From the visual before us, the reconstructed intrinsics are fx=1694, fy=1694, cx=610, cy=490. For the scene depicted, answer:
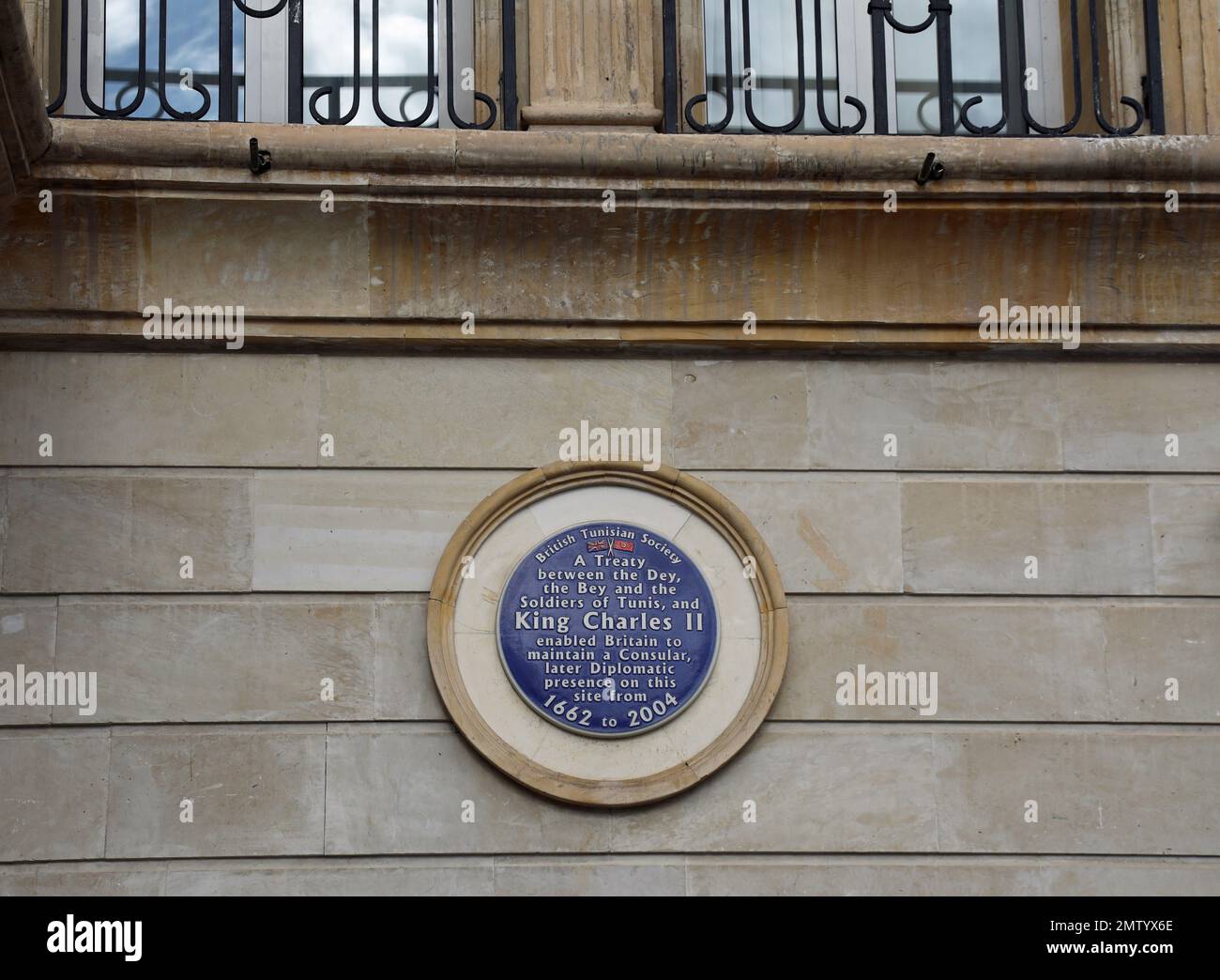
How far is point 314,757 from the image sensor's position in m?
7.38

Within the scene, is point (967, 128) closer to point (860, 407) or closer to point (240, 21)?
point (860, 407)

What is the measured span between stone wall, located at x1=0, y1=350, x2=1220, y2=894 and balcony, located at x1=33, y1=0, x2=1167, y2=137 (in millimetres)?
1343

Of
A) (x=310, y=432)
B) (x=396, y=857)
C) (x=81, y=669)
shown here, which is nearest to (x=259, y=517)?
(x=310, y=432)

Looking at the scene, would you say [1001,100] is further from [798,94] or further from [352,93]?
[352,93]

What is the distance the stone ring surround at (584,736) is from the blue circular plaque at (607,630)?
6 centimetres

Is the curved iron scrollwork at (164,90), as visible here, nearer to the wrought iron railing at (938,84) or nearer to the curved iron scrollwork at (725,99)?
the wrought iron railing at (938,84)

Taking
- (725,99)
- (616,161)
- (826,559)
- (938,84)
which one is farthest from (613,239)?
(938,84)

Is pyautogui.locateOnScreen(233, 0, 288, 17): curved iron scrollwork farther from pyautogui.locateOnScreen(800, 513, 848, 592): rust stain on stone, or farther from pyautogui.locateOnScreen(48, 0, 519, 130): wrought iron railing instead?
pyautogui.locateOnScreen(800, 513, 848, 592): rust stain on stone

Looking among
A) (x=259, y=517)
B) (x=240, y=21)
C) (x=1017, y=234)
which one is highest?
(x=240, y=21)

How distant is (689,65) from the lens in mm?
8633

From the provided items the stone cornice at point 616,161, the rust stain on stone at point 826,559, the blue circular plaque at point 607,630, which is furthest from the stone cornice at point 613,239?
the blue circular plaque at point 607,630

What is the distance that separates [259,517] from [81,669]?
1.01 metres

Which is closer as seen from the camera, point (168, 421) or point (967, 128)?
point (168, 421)

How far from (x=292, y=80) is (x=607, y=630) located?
10.1 ft
